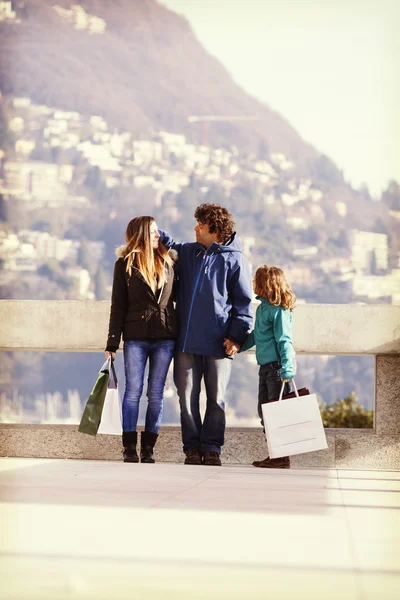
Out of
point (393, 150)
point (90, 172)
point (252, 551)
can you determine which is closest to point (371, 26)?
point (393, 150)

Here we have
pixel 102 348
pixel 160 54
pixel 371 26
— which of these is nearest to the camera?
pixel 102 348

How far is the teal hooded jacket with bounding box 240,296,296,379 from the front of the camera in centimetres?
627

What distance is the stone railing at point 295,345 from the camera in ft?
22.0

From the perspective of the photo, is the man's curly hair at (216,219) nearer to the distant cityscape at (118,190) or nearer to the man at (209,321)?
the man at (209,321)

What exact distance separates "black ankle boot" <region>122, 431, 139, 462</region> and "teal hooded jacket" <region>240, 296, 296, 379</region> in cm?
89

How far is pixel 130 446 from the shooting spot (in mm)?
6316

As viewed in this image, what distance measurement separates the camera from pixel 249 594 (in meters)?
2.19

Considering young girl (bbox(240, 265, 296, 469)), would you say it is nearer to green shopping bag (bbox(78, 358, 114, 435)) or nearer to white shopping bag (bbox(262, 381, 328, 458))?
white shopping bag (bbox(262, 381, 328, 458))

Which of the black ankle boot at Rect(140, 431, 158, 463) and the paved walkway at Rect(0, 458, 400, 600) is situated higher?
the paved walkway at Rect(0, 458, 400, 600)

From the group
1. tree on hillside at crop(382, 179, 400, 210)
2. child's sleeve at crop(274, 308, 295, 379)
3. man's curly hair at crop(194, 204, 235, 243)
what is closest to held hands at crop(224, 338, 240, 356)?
child's sleeve at crop(274, 308, 295, 379)

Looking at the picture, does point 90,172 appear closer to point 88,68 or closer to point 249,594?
point 88,68

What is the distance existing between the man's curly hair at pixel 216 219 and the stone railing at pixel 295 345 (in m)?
0.72

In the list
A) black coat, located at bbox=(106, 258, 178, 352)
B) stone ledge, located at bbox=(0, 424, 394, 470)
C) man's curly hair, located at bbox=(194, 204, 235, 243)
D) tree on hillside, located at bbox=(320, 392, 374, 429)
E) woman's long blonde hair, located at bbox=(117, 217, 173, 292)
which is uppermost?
man's curly hair, located at bbox=(194, 204, 235, 243)

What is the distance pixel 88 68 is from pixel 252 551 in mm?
61511
